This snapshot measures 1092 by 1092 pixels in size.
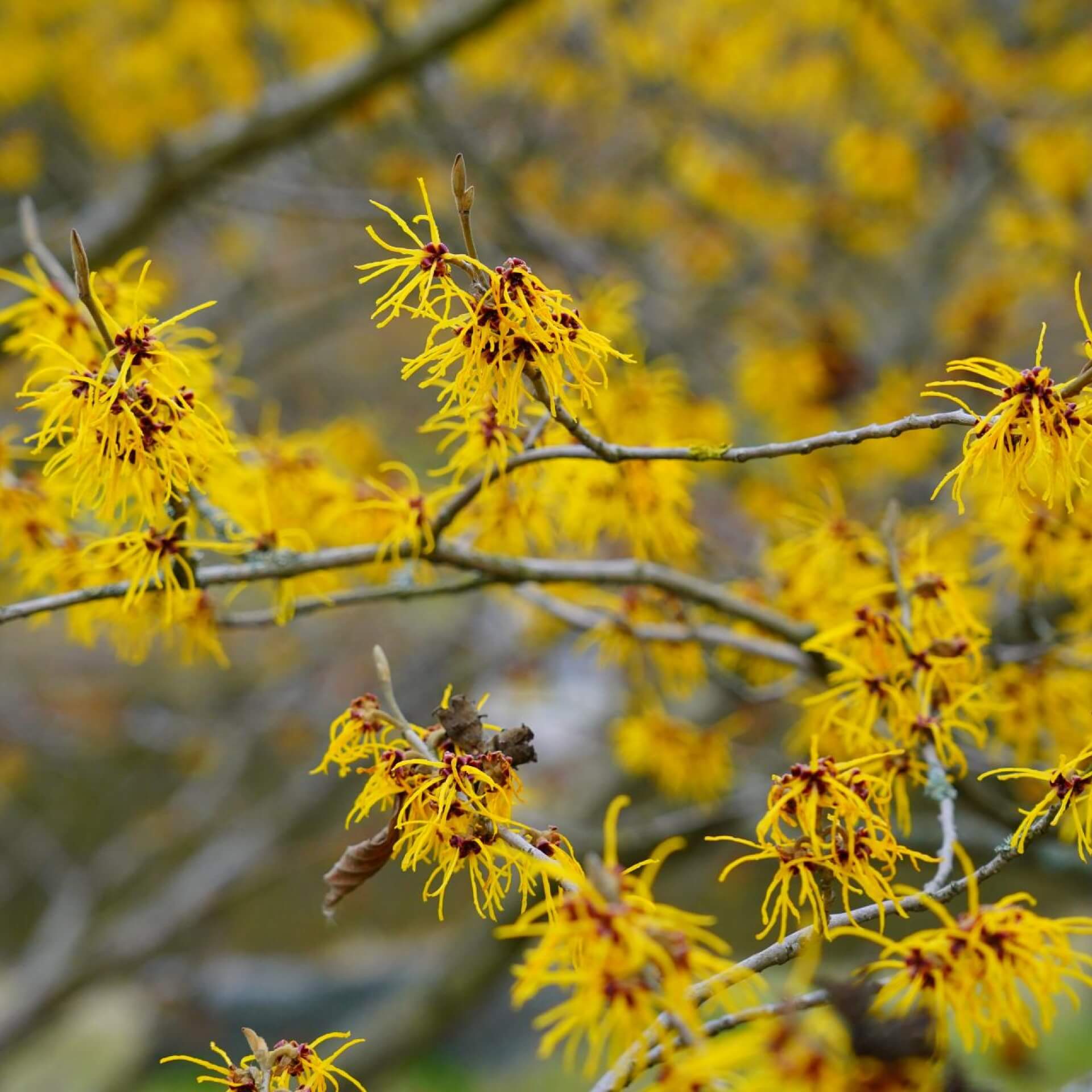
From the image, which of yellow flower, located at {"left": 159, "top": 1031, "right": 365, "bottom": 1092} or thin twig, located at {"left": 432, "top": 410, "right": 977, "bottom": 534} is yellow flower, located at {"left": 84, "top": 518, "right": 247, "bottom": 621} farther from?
yellow flower, located at {"left": 159, "top": 1031, "right": 365, "bottom": 1092}

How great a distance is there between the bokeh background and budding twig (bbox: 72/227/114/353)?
5.71ft

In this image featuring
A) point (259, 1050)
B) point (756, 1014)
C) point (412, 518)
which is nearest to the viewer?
point (756, 1014)

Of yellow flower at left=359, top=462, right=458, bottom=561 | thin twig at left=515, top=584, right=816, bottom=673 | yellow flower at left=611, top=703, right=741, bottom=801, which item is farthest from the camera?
yellow flower at left=611, top=703, right=741, bottom=801

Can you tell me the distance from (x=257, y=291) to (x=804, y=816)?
17.3ft

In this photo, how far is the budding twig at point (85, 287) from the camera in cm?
92

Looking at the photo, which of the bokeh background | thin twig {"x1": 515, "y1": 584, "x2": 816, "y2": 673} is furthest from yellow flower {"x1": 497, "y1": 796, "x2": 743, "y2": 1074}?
the bokeh background

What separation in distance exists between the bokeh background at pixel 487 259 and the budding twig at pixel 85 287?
5.71 ft

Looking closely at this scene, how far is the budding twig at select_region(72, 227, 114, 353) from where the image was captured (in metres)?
0.92

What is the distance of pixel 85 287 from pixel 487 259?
208 centimetres

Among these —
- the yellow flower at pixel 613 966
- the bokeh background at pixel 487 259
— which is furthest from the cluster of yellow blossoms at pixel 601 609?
the bokeh background at pixel 487 259

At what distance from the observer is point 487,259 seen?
115 inches

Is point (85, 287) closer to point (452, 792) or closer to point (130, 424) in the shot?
point (130, 424)

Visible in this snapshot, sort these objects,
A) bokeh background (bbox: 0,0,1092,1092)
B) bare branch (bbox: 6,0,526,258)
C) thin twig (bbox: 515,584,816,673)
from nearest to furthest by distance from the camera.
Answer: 1. thin twig (bbox: 515,584,816,673)
2. bare branch (bbox: 6,0,526,258)
3. bokeh background (bbox: 0,0,1092,1092)

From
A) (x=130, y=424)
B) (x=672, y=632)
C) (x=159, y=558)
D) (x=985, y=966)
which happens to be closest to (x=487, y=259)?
(x=672, y=632)
